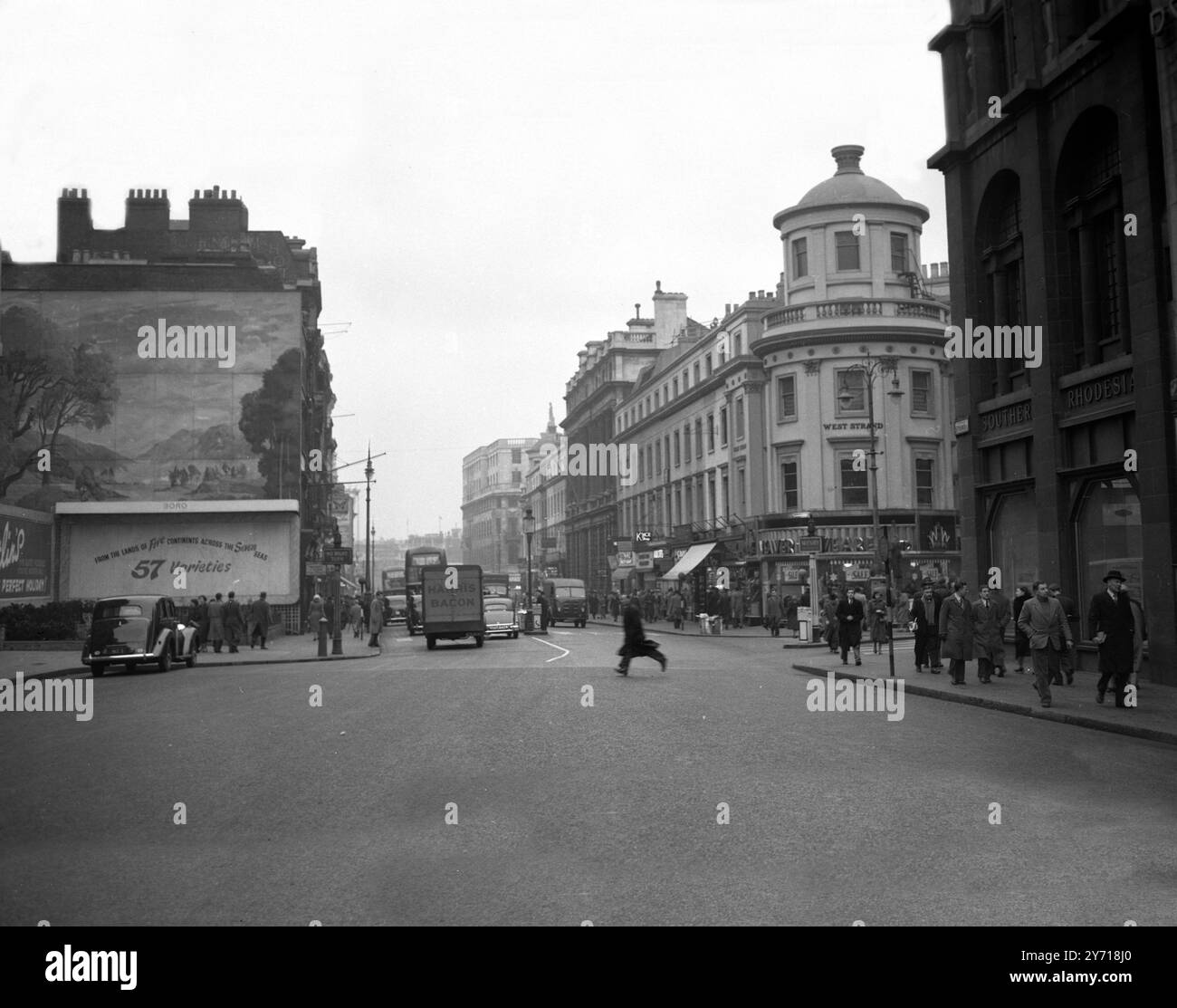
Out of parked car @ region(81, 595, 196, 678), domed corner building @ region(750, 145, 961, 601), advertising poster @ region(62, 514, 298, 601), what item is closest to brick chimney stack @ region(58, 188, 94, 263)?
advertising poster @ region(62, 514, 298, 601)

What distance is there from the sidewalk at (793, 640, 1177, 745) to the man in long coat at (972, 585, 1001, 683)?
0.29 m

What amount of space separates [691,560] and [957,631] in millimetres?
40629

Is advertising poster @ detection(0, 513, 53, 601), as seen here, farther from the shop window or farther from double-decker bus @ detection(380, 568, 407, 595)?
double-decker bus @ detection(380, 568, 407, 595)

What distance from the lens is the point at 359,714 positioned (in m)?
15.9

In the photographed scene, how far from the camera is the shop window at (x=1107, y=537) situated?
20.1 meters

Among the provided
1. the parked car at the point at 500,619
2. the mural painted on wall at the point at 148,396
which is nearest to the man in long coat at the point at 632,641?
the parked car at the point at 500,619

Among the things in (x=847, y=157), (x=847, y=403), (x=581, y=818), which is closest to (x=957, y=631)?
(x=581, y=818)

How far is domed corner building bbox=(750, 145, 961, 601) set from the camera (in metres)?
49.3

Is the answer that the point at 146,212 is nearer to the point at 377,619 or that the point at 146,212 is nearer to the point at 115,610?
the point at 377,619

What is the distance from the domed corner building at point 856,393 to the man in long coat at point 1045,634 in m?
31.8

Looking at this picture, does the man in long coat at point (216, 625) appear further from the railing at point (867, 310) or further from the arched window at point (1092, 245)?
the railing at point (867, 310)

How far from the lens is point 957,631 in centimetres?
2014
